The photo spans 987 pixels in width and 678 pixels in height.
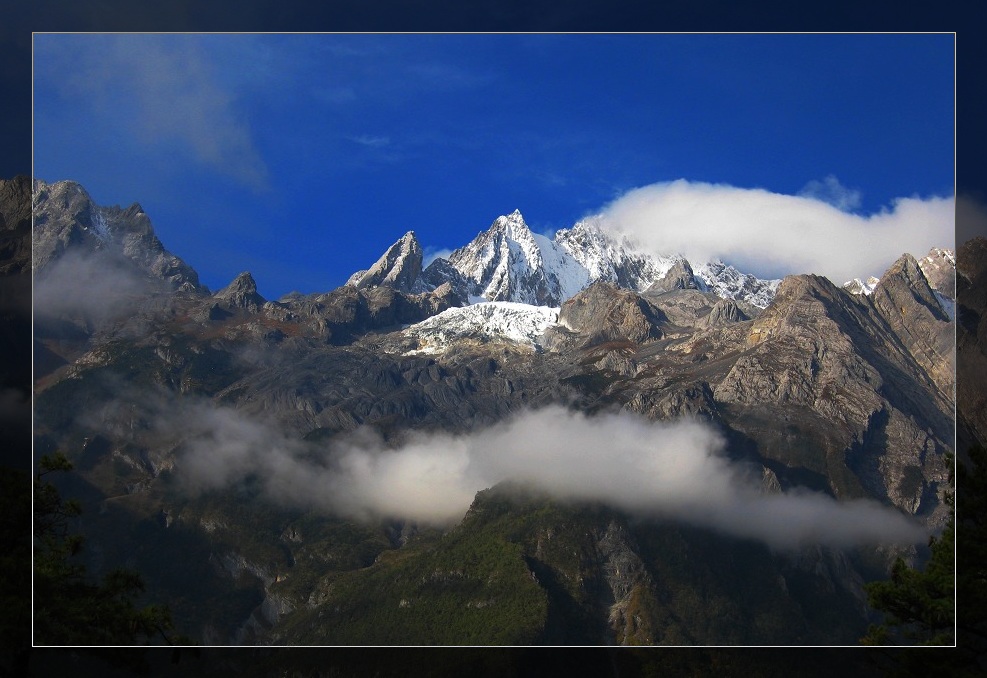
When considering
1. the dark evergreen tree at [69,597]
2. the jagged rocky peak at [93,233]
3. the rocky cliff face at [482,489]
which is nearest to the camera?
the dark evergreen tree at [69,597]

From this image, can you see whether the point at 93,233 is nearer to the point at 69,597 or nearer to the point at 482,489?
the point at 482,489

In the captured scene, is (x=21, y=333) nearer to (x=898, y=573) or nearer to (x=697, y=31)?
(x=697, y=31)

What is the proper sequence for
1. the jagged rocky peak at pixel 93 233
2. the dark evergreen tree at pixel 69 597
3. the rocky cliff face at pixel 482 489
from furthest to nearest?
1. the rocky cliff face at pixel 482 489
2. the jagged rocky peak at pixel 93 233
3. the dark evergreen tree at pixel 69 597

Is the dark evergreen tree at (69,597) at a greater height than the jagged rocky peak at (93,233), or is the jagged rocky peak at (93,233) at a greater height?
the jagged rocky peak at (93,233)

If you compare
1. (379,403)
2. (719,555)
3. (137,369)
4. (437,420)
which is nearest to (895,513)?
(719,555)

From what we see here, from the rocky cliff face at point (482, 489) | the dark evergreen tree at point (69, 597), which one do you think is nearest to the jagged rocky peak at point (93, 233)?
the rocky cliff face at point (482, 489)

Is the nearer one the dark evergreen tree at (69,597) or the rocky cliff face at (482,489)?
the dark evergreen tree at (69,597)

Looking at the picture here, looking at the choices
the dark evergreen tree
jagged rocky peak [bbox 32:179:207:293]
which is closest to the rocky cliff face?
jagged rocky peak [bbox 32:179:207:293]

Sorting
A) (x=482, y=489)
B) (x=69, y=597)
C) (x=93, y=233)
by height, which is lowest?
(x=69, y=597)

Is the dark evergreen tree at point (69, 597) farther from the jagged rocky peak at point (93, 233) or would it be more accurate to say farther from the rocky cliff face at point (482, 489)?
the rocky cliff face at point (482, 489)

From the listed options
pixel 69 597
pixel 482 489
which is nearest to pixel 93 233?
pixel 482 489

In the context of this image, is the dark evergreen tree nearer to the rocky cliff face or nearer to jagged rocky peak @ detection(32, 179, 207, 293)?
jagged rocky peak @ detection(32, 179, 207, 293)
